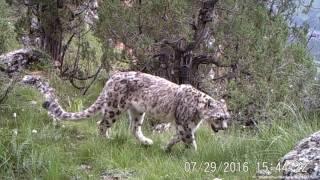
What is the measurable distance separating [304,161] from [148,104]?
3377 mm

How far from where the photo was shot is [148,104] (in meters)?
7.82

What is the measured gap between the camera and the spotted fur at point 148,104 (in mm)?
7457

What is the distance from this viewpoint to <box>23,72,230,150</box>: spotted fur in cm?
746

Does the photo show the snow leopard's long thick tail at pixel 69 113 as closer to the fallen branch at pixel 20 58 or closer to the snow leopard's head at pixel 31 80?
the snow leopard's head at pixel 31 80

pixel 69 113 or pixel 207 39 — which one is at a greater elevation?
pixel 207 39

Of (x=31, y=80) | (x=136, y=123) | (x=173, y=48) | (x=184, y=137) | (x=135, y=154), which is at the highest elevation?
(x=173, y=48)

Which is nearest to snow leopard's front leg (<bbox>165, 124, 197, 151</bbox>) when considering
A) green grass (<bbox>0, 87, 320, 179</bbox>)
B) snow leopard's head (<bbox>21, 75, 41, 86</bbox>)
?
green grass (<bbox>0, 87, 320, 179</bbox>)

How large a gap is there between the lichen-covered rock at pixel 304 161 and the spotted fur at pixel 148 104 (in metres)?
2.31

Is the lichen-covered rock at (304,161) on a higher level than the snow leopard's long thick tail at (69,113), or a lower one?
lower

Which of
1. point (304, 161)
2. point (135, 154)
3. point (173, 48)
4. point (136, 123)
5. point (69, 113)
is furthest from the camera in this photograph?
point (173, 48)

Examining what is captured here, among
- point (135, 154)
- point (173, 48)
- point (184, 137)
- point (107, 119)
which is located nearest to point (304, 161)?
point (135, 154)

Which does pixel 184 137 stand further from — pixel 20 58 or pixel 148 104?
pixel 20 58

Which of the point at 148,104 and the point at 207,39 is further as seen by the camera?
the point at 207,39

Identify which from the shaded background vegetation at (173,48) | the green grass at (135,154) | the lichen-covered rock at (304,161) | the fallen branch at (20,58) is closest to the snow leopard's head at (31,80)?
the fallen branch at (20,58)
